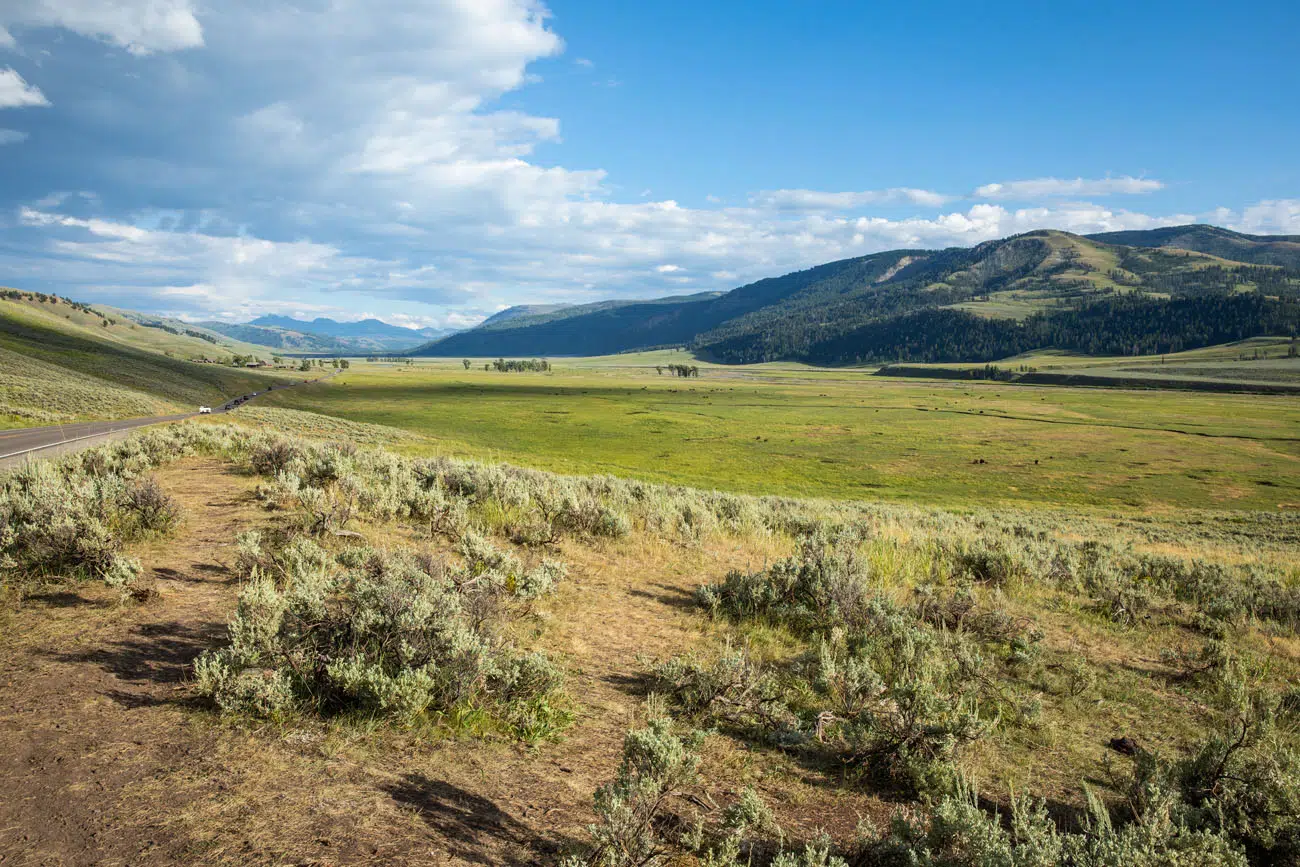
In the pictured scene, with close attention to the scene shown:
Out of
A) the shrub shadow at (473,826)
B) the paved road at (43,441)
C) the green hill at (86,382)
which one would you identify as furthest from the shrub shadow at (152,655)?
the green hill at (86,382)

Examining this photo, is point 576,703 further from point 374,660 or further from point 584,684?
point 374,660

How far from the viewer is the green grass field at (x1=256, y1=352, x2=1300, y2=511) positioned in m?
43.4

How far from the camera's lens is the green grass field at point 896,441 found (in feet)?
143

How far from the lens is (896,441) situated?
212ft

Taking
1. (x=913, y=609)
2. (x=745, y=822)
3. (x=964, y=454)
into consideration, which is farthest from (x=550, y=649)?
(x=964, y=454)

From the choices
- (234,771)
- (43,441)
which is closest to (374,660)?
(234,771)

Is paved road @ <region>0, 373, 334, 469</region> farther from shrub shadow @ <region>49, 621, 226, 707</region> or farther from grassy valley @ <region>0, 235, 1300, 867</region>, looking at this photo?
shrub shadow @ <region>49, 621, 226, 707</region>

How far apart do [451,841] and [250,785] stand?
4.61ft

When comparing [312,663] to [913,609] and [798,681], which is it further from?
[913,609]

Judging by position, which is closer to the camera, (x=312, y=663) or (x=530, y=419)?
(x=312, y=663)

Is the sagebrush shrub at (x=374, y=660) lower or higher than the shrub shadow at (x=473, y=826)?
higher

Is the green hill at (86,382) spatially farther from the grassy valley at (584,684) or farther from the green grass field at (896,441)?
the grassy valley at (584,684)

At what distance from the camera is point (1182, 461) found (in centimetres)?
5441

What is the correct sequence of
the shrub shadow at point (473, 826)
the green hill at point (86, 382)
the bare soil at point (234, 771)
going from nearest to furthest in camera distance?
the bare soil at point (234, 771) → the shrub shadow at point (473, 826) → the green hill at point (86, 382)
